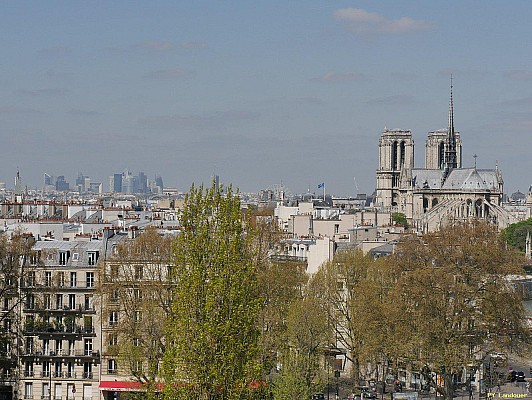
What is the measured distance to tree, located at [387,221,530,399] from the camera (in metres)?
48.7

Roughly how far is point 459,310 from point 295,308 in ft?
28.1

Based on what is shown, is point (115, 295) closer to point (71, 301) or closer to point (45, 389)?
point (71, 301)

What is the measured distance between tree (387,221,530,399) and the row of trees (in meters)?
0.05

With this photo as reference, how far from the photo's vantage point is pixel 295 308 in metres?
54.6

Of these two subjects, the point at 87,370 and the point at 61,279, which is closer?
the point at 87,370

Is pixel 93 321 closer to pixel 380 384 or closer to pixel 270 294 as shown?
pixel 270 294

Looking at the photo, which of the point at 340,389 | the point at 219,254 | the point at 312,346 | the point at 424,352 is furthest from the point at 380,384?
the point at 219,254

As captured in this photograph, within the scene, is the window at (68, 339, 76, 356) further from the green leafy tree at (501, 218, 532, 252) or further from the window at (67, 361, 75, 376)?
A: the green leafy tree at (501, 218, 532, 252)

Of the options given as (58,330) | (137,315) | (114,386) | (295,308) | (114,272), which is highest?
(114,272)

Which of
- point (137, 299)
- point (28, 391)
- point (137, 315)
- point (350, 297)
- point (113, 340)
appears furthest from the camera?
point (350, 297)

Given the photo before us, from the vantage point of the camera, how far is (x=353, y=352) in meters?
57.4

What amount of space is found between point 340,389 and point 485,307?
13.0m

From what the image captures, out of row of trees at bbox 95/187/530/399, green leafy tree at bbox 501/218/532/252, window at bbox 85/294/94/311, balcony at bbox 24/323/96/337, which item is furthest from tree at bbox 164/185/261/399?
green leafy tree at bbox 501/218/532/252

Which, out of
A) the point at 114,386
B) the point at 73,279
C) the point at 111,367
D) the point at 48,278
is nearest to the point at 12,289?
the point at 48,278
